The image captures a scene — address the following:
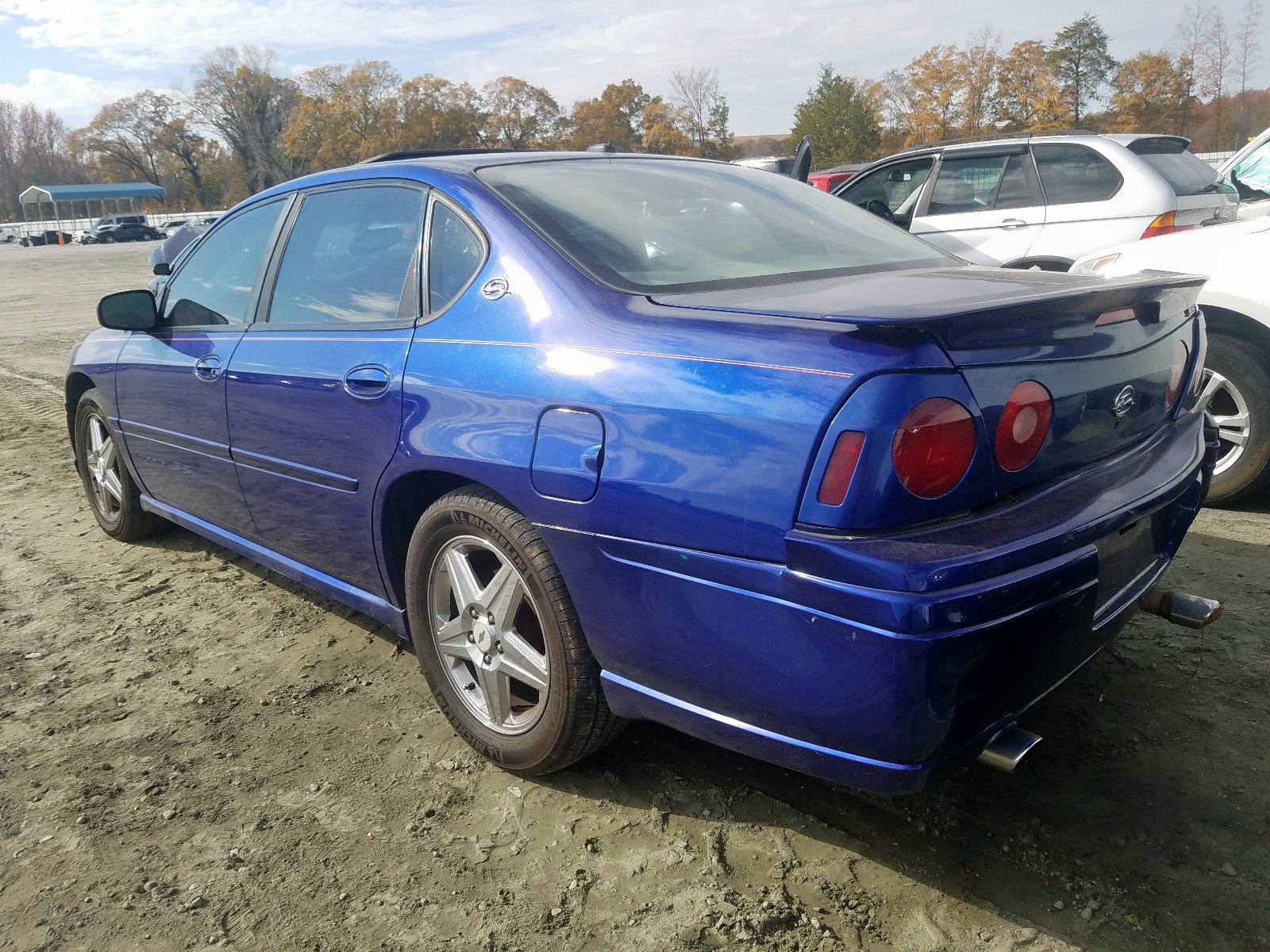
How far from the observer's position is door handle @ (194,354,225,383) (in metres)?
3.37

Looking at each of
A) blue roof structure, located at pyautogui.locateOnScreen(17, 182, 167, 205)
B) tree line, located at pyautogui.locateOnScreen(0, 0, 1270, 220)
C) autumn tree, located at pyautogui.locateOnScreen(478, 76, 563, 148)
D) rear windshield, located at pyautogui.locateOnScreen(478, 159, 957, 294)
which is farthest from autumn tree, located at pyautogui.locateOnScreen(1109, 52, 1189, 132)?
blue roof structure, located at pyautogui.locateOnScreen(17, 182, 167, 205)

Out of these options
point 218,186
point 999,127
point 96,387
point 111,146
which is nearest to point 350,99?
point 218,186

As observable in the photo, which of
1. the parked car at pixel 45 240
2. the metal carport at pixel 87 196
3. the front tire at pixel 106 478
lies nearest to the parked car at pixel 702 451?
the front tire at pixel 106 478

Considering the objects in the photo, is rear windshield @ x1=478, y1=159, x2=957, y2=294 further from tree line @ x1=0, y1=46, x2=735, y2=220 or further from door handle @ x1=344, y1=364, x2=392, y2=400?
tree line @ x1=0, y1=46, x2=735, y2=220

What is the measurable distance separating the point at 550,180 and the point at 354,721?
1.69 metres

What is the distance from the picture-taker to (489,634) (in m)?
2.53

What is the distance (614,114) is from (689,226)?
82.0 metres

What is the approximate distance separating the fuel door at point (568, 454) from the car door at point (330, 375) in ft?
1.93

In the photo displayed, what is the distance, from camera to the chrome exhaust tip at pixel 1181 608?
7.93ft

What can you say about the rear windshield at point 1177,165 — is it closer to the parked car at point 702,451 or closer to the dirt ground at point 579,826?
the dirt ground at point 579,826

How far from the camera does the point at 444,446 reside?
243 cm

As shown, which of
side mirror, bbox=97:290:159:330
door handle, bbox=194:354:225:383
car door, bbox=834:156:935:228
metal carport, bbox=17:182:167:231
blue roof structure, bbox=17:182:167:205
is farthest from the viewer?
metal carport, bbox=17:182:167:231

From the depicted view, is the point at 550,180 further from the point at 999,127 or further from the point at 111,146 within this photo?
the point at 111,146

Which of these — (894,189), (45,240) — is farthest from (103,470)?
(45,240)
